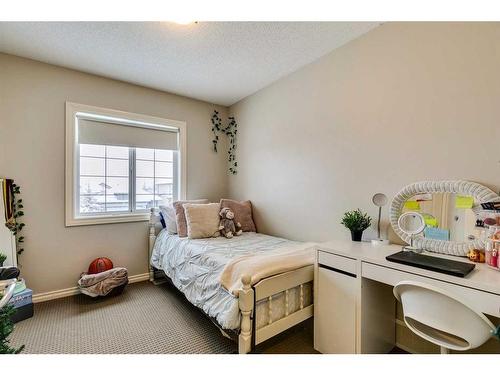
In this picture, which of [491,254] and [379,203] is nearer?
[491,254]

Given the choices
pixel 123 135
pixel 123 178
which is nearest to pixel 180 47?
pixel 123 135

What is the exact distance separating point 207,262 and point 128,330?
2.84 ft

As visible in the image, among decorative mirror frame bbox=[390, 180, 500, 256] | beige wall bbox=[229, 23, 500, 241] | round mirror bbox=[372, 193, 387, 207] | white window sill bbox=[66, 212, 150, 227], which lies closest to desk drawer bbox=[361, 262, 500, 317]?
decorative mirror frame bbox=[390, 180, 500, 256]

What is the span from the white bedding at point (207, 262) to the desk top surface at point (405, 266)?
2.20 ft

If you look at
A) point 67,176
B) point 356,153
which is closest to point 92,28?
point 67,176

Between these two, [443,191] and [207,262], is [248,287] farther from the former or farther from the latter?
[443,191]

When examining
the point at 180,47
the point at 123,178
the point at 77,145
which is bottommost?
the point at 123,178

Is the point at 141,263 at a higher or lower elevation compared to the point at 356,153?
lower

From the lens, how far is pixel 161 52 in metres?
2.24

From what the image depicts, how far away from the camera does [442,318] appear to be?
1.06m

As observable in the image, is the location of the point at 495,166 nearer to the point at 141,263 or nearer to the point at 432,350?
the point at 432,350

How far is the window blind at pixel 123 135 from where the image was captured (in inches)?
107

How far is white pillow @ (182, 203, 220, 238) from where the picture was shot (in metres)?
2.65

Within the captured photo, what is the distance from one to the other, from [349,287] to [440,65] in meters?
1.56
